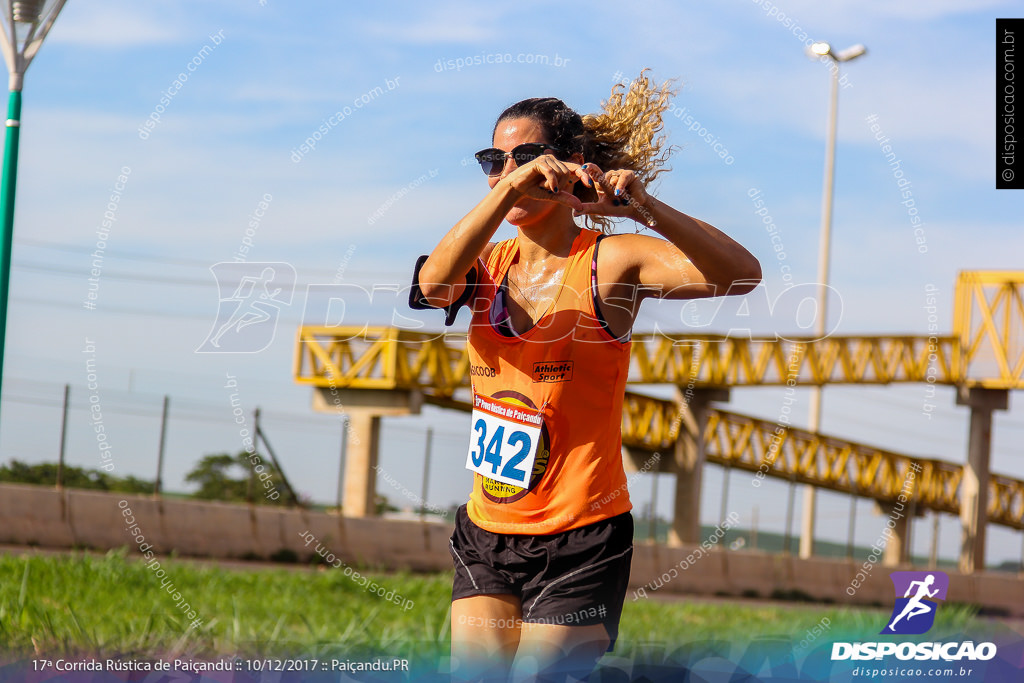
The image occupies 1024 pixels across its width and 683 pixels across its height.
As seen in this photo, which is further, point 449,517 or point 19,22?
point 449,517

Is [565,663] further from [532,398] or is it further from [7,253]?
[7,253]

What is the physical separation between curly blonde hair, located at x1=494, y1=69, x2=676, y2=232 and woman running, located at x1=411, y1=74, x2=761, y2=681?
10mm

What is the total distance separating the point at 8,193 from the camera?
4102 millimetres

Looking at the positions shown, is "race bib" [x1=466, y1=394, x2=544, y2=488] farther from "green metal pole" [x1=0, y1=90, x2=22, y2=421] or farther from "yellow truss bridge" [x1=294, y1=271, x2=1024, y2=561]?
"yellow truss bridge" [x1=294, y1=271, x2=1024, y2=561]

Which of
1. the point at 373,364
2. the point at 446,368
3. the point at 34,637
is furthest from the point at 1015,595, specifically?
the point at 34,637

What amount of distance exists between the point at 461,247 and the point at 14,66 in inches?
102

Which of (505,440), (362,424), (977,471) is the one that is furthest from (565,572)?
(977,471)

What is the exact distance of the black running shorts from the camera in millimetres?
2668

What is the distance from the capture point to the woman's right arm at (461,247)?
8.18 ft

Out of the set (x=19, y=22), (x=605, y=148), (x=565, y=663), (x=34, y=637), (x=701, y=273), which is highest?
(x=19, y=22)

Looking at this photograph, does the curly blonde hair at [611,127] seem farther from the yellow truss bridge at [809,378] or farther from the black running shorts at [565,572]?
the yellow truss bridge at [809,378]

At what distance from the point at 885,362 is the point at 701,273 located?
2291 centimetres

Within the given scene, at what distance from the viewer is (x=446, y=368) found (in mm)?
18406

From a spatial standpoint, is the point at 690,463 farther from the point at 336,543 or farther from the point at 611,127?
the point at 611,127
